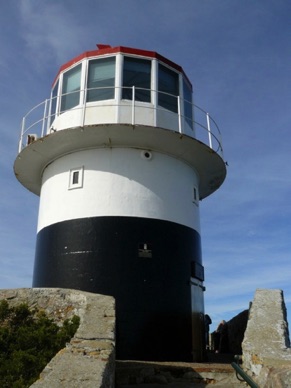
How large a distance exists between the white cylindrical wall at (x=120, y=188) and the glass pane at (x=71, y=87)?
1.46m

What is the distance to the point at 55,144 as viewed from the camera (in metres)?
10.4

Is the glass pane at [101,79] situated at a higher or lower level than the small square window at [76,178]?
higher

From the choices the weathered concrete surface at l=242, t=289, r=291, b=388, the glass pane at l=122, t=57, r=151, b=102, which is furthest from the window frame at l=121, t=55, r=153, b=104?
the weathered concrete surface at l=242, t=289, r=291, b=388

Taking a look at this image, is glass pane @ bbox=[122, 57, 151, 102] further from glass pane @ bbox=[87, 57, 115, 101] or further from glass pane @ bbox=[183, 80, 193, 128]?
glass pane @ bbox=[183, 80, 193, 128]

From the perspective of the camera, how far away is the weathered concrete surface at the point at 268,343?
4617 millimetres

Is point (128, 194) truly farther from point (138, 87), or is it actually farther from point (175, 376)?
point (175, 376)

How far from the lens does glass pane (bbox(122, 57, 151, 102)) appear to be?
10.8 metres

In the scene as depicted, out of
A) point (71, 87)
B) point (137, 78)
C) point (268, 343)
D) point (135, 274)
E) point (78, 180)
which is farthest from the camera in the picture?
point (71, 87)

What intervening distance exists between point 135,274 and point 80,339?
13.3ft

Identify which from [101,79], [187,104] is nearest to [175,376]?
[101,79]

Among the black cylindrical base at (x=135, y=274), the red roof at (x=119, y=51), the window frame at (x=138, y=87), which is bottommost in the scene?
the black cylindrical base at (x=135, y=274)

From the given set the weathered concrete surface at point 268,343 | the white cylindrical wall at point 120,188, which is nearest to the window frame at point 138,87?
the white cylindrical wall at point 120,188

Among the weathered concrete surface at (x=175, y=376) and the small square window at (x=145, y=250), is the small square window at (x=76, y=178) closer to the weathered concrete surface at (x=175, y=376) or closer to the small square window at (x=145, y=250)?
the small square window at (x=145, y=250)

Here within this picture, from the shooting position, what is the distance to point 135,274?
9312mm
